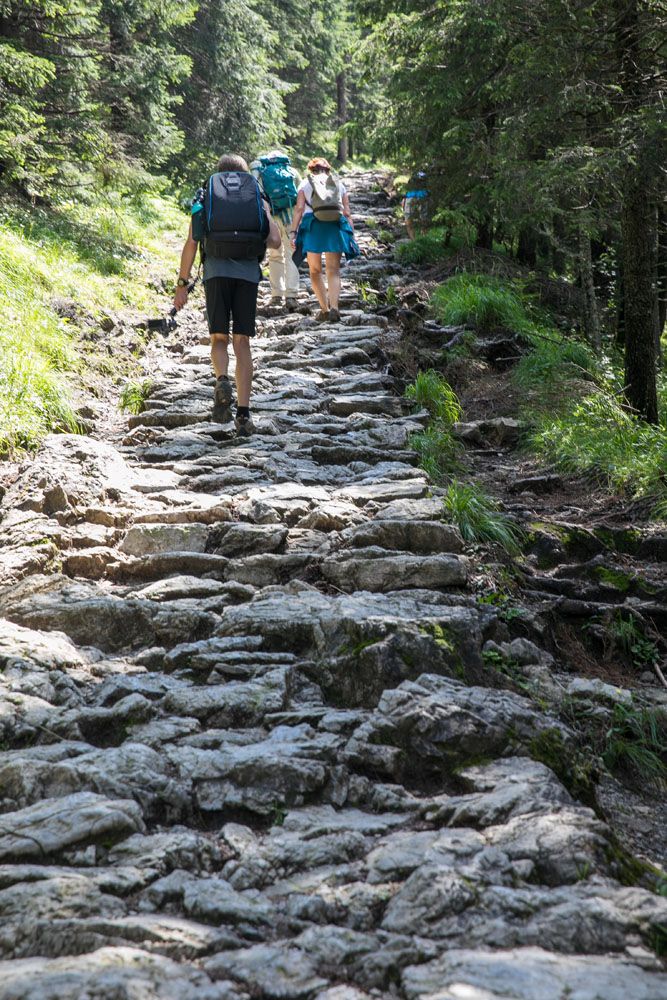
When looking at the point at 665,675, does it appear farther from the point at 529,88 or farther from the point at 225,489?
→ the point at 529,88

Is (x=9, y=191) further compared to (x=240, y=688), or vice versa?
(x=9, y=191)

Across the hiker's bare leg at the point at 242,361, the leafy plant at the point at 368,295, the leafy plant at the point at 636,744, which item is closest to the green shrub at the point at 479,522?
the leafy plant at the point at 636,744

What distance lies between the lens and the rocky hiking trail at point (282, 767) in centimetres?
219

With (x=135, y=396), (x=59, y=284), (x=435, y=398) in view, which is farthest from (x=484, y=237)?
(x=135, y=396)

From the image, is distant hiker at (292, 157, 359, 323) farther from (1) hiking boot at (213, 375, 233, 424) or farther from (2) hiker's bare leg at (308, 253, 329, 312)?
(1) hiking boot at (213, 375, 233, 424)

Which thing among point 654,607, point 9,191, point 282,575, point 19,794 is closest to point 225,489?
point 282,575

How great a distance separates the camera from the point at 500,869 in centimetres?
250

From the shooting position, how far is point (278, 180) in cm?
1178

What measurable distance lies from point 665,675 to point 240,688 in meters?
2.33

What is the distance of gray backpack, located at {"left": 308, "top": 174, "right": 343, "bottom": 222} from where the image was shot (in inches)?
405

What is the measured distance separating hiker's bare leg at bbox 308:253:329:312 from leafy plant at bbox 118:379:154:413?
3389mm

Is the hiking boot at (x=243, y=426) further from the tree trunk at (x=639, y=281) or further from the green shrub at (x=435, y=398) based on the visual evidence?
the tree trunk at (x=639, y=281)

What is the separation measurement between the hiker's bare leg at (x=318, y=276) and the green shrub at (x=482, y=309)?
1640 millimetres

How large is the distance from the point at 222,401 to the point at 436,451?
79.1 inches
